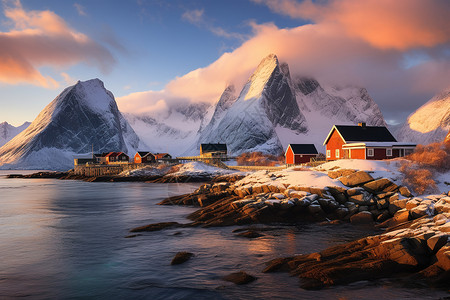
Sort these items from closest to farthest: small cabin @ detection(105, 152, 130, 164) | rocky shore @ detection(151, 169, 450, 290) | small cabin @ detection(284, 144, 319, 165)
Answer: rocky shore @ detection(151, 169, 450, 290) → small cabin @ detection(284, 144, 319, 165) → small cabin @ detection(105, 152, 130, 164)

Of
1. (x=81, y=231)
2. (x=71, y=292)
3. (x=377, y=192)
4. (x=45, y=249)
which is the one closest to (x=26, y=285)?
(x=71, y=292)

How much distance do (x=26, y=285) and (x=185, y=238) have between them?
8720 mm

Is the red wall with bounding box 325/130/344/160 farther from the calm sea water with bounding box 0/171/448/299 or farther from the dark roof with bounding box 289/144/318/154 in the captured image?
the calm sea water with bounding box 0/171/448/299

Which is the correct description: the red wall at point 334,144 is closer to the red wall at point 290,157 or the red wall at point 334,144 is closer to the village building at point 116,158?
the red wall at point 290,157

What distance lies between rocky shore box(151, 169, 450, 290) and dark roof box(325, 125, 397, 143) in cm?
2898

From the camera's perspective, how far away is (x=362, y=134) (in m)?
58.7

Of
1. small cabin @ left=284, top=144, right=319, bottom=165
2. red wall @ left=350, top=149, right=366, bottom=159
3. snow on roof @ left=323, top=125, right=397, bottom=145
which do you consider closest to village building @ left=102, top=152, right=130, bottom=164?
small cabin @ left=284, top=144, right=319, bottom=165

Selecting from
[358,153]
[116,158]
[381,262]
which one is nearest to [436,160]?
[358,153]

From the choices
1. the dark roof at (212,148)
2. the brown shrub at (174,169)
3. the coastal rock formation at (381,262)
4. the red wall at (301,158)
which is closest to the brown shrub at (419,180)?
the coastal rock formation at (381,262)

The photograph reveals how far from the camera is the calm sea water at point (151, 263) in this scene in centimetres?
1176

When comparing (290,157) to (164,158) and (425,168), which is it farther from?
(164,158)

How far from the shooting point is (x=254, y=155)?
130000 mm

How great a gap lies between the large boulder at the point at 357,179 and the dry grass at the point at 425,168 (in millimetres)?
2883

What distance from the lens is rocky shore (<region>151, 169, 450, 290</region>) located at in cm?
1228
